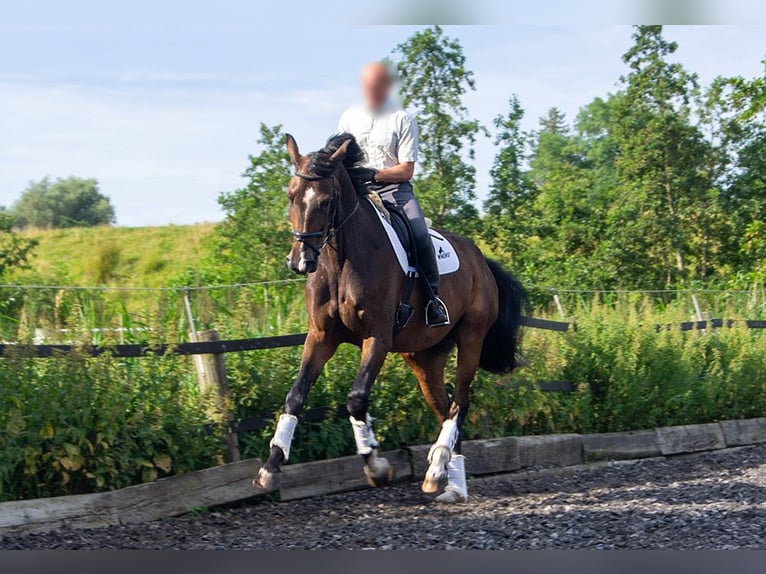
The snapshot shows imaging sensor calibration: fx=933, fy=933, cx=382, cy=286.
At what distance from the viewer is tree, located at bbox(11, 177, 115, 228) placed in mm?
60312

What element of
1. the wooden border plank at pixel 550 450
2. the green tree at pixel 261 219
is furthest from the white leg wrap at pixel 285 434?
the green tree at pixel 261 219

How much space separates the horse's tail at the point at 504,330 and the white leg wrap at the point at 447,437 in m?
1.07

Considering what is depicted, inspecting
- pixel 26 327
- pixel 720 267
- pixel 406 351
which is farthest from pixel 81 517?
pixel 720 267

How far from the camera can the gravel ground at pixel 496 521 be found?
563 centimetres

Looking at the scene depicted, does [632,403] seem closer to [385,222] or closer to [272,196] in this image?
[385,222]

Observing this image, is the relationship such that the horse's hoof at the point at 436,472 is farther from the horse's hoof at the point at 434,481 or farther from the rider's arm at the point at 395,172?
the rider's arm at the point at 395,172

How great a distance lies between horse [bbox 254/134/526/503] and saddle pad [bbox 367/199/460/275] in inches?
2.2

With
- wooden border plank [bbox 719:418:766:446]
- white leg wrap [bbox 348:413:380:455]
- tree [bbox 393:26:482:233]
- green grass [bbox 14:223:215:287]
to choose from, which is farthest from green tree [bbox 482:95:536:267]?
green grass [bbox 14:223:215:287]

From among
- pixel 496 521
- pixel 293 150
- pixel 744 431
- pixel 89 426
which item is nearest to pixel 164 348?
pixel 89 426

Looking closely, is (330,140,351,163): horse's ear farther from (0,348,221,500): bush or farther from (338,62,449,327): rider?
(0,348,221,500): bush

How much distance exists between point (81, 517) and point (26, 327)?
4.73 feet

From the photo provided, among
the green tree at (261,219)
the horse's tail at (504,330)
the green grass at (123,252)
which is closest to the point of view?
the horse's tail at (504,330)

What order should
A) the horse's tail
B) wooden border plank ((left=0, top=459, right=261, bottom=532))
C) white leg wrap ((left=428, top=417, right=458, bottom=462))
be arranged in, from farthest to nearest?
the horse's tail < white leg wrap ((left=428, top=417, right=458, bottom=462)) < wooden border plank ((left=0, top=459, right=261, bottom=532))

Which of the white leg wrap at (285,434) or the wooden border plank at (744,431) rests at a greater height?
the white leg wrap at (285,434)
